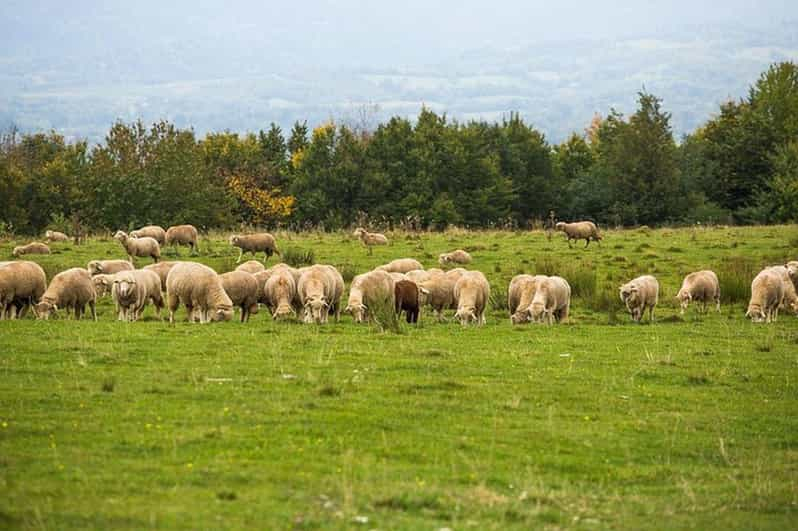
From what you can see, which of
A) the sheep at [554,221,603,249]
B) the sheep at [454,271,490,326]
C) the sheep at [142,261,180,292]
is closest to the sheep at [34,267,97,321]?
the sheep at [142,261,180,292]

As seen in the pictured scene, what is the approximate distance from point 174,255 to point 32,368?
25.1 m

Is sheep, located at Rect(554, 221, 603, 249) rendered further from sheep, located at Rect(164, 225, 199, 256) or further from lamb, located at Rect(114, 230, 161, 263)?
lamb, located at Rect(114, 230, 161, 263)

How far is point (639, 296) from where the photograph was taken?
2758 cm

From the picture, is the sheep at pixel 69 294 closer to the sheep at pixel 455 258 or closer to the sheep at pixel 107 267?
the sheep at pixel 107 267

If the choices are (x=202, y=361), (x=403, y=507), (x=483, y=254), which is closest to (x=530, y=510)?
(x=403, y=507)

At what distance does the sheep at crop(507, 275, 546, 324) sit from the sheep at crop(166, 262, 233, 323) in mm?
6522

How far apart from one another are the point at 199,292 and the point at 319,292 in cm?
262

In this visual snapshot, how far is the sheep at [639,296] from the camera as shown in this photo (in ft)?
90.1

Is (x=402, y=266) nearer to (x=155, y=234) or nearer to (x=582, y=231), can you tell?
(x=582, y=231)

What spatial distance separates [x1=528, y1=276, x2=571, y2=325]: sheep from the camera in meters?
26.3

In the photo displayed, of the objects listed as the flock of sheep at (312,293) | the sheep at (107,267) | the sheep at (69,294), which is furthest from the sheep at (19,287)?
the sheep at (107,267)

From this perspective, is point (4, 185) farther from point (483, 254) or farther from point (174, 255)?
point (483, 254)

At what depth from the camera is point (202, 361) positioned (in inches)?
710

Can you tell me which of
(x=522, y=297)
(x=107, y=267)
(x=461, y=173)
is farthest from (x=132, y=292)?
(x=461, y=173)
